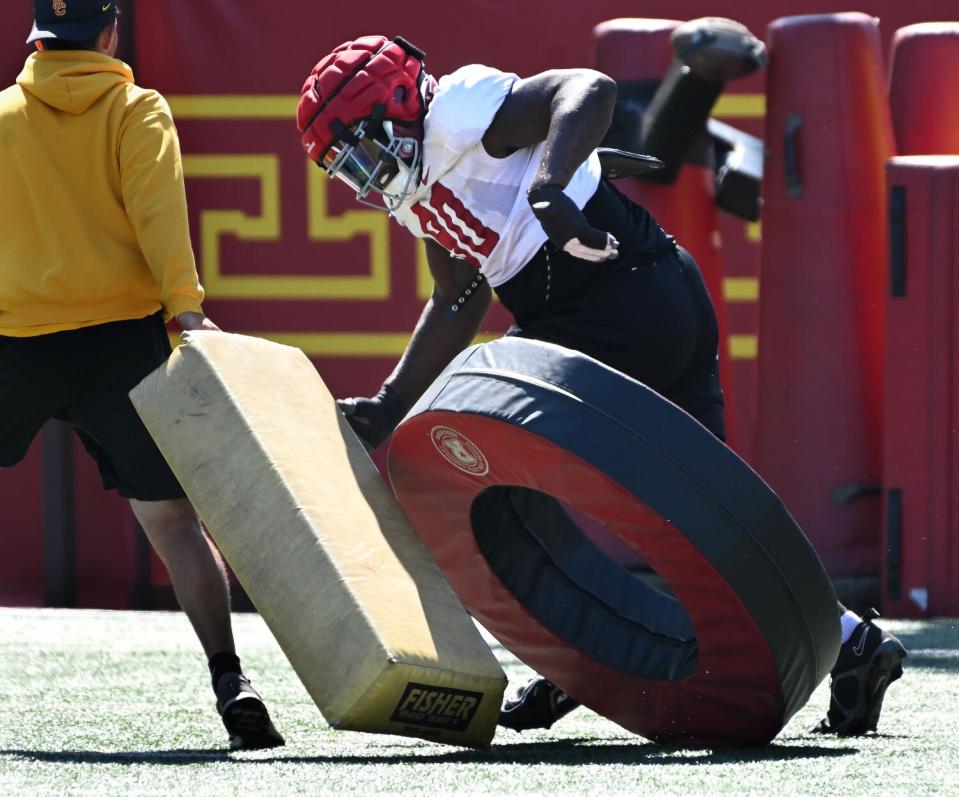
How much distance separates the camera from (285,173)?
6.38 metres

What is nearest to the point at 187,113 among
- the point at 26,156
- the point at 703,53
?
the point at 703,53

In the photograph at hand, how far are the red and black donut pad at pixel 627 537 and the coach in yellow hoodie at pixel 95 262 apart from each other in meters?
0.49

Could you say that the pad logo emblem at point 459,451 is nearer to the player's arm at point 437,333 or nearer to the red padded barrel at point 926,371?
the player's arm at point 437,333

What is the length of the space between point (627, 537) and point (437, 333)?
2.83ft

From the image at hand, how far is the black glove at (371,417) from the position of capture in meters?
3.64

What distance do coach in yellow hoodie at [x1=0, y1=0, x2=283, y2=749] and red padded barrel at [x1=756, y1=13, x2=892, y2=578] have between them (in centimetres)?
270

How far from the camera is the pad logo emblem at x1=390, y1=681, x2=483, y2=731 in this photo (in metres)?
3.07

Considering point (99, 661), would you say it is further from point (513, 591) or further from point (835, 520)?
point (835, 520)

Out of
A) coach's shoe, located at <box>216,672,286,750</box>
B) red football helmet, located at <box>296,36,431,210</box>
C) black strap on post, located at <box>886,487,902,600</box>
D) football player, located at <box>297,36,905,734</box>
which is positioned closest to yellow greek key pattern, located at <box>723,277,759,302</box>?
black strap on post, located at <box>886,487,902,600</box>

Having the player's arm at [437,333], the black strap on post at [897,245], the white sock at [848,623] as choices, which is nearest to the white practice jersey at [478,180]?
the player's arm at [437,333]

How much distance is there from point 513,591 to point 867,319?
2.63 meters

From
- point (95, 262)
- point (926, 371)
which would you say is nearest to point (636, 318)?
point (95, 262)

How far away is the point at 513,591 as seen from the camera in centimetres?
354

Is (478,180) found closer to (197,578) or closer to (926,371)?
(197,578)
